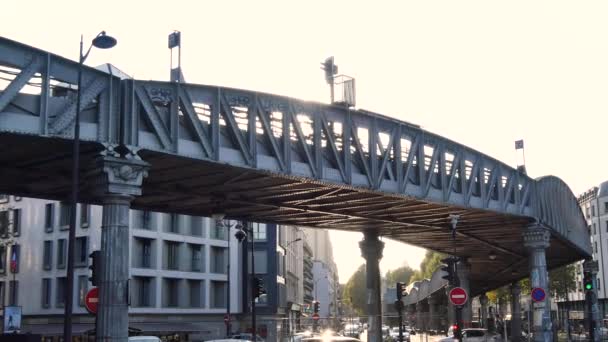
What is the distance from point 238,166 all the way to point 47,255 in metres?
46.0

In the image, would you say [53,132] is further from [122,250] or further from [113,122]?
[122,250]

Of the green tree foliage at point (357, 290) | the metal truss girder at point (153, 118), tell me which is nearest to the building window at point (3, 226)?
the metal truss girder at point (153, 118)

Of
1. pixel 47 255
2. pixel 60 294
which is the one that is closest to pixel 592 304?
pixel 60 294

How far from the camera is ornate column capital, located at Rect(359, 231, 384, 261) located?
4297 cm

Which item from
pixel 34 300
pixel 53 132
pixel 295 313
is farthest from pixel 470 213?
pixel 295 313

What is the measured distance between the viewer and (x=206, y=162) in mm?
23047

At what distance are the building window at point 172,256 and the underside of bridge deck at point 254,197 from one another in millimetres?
24515

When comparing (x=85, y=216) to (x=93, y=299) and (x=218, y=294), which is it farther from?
(x=93, y=299)

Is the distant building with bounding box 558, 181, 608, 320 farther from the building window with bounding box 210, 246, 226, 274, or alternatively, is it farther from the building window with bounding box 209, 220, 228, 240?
the building window with bounding box 209, 220, 228, 240

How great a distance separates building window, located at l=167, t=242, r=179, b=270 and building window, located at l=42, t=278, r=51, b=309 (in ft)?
32.3

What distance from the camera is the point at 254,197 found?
3075cm

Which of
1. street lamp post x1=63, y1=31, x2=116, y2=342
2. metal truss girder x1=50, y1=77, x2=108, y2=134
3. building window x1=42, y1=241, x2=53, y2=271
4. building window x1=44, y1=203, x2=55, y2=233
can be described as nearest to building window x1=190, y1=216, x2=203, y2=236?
building window x1=44, y1=203, x2=55, y2=233

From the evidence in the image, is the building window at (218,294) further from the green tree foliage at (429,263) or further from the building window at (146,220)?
→ the green tree foliage at (429,263)

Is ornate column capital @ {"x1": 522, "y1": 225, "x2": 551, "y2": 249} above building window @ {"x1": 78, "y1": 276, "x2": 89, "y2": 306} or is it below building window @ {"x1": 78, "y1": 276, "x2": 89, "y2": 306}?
above
